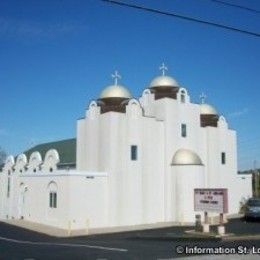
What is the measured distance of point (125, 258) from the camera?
1936 centimetres

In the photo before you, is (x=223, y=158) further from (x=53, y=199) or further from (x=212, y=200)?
(x=53, y=199)

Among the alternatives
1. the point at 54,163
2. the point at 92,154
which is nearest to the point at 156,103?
the point at 92,154

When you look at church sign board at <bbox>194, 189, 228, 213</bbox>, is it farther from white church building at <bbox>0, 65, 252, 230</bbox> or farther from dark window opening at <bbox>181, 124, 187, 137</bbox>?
dark window opening at <bbox>181, 124, 187, 137</bbox>

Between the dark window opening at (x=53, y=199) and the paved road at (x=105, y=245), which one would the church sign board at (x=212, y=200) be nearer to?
the paved road at (x=105, y=245)

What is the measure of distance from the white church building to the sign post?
22.4ft

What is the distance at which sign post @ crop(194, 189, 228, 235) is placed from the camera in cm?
3016

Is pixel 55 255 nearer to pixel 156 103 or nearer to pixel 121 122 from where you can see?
pixel 121 122

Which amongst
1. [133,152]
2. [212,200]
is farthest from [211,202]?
[133,152]

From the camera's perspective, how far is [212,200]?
3109 centimetres

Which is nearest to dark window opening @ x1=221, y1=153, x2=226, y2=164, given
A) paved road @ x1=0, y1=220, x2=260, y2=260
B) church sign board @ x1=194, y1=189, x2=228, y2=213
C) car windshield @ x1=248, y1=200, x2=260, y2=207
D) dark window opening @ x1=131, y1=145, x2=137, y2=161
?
car windshield @ x1=248, y1=200, x2=260, y2=207

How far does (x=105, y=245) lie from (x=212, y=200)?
9.28 metres

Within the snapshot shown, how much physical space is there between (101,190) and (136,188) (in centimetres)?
275

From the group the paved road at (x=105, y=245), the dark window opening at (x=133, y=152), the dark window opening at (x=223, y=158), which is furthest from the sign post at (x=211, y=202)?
the dark window opening at (x=223, y=158)

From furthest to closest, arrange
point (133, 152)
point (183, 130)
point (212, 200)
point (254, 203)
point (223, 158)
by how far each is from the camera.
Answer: point (223, 158) → point (183, 130) → point (254, 203) → point (133, 152) → point (212, 200)
